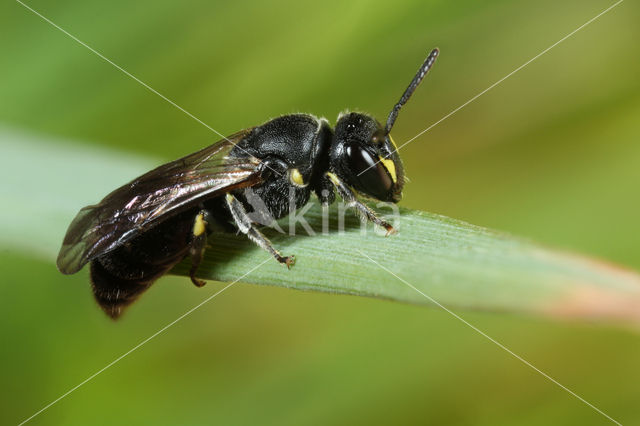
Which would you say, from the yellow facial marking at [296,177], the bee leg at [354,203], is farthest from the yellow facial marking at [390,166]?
the yellow facial marking at [296,177]

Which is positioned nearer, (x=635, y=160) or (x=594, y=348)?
(x=594, y=348)

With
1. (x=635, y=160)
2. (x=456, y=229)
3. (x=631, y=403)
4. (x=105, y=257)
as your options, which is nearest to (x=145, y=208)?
(x=105, y=257)

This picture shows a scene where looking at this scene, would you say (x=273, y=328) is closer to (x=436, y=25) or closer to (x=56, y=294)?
(x=56, y=294)

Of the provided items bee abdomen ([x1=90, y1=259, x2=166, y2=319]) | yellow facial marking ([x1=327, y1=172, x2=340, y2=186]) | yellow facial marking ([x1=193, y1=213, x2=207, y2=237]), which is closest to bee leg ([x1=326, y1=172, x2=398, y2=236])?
yellow facial marking ([x1=327, y1=172, x2=340, y2=186])

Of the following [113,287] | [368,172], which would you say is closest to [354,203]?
[368,172]

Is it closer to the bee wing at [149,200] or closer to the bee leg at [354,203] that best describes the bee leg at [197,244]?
the bee wing at [149,200]

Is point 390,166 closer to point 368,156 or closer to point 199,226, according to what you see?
point 368,156
